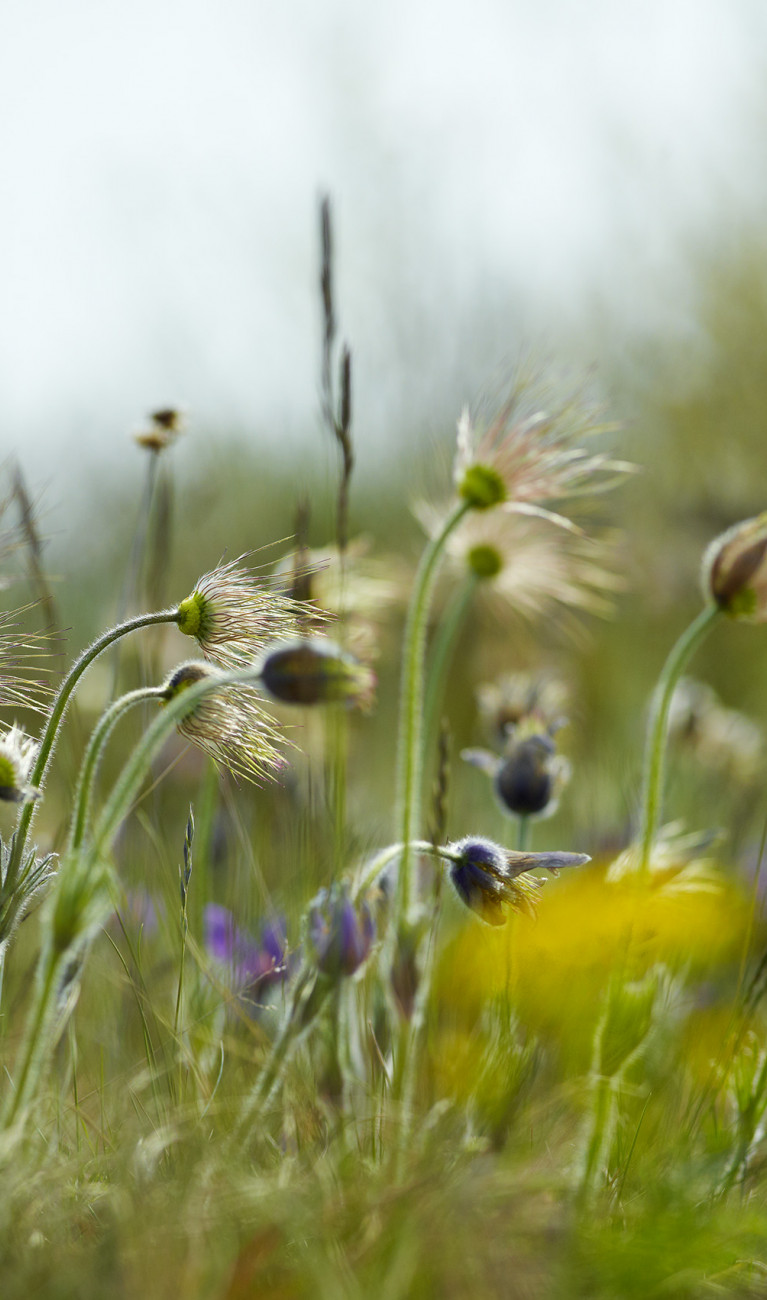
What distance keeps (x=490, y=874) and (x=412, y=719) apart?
174 millimetres

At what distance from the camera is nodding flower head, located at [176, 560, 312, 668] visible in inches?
37.8

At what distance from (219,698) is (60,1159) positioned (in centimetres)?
38

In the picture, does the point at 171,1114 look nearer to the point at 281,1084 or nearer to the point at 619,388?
the point at 281,1084

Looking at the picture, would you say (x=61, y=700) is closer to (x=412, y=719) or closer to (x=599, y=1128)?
(x=412, y=719)

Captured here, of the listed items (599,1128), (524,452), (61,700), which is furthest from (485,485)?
(599,1128)

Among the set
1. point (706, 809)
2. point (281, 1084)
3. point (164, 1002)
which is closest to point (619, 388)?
point (706, 809)

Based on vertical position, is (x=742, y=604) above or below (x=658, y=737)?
above

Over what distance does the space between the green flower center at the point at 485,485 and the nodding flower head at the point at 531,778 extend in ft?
1.00

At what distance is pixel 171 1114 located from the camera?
0.93 metres

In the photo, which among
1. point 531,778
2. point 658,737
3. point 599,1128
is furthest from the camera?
point 531,778

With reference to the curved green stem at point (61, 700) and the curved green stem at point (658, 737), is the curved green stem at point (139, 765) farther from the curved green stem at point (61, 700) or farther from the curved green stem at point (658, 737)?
the curved green stem at point (658, 737)

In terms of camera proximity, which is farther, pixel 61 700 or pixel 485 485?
pixel 485 485

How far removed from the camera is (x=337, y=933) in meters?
0.85

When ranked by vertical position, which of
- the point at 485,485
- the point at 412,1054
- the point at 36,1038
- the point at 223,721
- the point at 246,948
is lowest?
the point at 246,948
